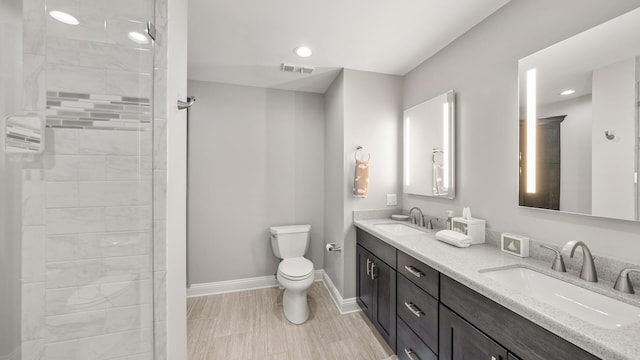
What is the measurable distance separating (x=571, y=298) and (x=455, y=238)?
1.74 ft

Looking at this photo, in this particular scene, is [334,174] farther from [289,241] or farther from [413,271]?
[413,271]

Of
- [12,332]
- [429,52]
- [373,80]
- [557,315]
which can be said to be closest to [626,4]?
[429,52]

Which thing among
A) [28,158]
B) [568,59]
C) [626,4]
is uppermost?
[626,4]

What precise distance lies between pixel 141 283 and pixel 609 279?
200cm

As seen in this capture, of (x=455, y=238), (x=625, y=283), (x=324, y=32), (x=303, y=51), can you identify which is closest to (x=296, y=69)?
(x=303, y=51)

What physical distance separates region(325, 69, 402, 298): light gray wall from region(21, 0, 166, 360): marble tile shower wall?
5.02 ft

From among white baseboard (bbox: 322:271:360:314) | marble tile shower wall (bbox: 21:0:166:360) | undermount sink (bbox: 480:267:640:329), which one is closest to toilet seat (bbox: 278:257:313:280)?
white baseboard (bbox: 322:271:360:314)

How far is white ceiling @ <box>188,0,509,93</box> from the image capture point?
1419 millimetres

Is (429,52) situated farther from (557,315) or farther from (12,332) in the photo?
(12,332)

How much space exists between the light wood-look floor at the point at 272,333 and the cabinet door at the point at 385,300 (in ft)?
0.42

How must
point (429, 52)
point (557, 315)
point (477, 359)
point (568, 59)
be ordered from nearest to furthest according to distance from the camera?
point (557, 315)
point (477, 359)
point (568, 59)
point (429, 52)

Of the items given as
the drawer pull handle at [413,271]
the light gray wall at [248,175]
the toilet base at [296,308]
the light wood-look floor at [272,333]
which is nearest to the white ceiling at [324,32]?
the light gray wall at [248,175]

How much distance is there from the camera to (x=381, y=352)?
1679 mm

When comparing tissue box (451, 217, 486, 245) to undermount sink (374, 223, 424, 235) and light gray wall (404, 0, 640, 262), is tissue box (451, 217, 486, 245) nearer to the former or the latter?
light gray wall (404, 0, 640, 262)
